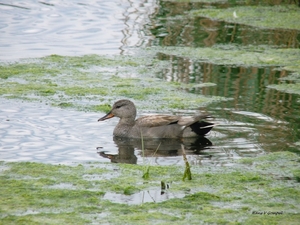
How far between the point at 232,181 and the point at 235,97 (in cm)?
374

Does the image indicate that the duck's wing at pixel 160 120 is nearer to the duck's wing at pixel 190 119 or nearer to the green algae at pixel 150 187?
the duck's wing at pixel 190 119

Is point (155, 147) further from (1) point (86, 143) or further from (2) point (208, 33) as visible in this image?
(2) point (208, 33)

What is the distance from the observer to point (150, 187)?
653 centimetres

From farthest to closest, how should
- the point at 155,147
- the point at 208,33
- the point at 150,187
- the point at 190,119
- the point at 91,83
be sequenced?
the point at 208,33 < the point at 91,83 < the point at 190,119 < the point at 155,147 < the point at 150,187

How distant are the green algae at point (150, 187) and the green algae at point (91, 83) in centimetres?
274

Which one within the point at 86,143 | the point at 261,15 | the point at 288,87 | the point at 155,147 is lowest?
the point at 155,147

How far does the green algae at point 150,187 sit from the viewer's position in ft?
18.8

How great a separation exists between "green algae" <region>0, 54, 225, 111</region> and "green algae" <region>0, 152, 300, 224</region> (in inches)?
108

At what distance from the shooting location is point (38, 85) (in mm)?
10758

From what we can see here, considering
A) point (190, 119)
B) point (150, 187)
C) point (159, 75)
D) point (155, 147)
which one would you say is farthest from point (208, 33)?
point (150, 187)

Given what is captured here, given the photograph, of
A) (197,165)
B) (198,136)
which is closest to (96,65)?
(198,136)

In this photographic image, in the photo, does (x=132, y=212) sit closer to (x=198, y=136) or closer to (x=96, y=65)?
(x=198, y=136)

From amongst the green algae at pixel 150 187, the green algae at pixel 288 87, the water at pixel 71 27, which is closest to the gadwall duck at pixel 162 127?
the green algae at pixel 150 187

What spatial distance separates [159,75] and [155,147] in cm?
312
